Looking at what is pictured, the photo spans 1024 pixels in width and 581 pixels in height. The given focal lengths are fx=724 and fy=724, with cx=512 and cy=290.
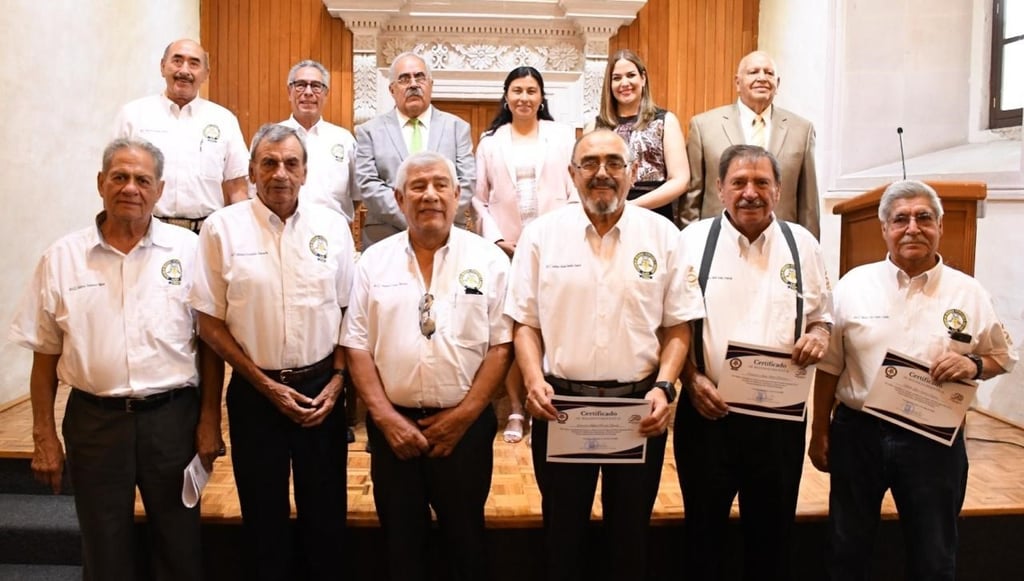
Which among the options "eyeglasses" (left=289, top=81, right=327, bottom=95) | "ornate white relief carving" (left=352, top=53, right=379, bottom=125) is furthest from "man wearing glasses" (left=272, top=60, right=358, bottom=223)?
"ornate white relief carving" (left=352, top=53, right=379, bottom=125)

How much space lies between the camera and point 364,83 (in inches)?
237

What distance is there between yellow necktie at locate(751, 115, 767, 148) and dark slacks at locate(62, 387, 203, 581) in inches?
93.3

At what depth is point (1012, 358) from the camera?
2162 mm

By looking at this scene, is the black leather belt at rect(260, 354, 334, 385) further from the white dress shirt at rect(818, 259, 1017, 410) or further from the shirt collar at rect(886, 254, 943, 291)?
the shirt collar at rect(886, 254, 943, 291)

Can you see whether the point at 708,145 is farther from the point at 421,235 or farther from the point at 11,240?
the point at 11,240

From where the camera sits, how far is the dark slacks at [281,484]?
213 cm

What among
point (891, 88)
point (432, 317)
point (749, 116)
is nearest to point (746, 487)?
point (432, 317)

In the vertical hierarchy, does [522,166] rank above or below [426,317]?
above

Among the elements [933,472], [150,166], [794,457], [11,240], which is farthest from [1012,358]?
[11,240]

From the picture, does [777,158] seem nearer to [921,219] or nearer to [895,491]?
[921,219]

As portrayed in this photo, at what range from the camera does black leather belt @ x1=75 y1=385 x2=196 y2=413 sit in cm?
208

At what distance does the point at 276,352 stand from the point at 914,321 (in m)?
1.89

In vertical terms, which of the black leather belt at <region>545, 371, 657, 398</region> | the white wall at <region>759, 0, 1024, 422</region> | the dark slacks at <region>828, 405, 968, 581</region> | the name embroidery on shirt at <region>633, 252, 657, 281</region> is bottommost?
the dark slacks at <region>828, 405, 968, 581</region>

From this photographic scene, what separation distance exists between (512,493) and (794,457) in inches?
44.1
